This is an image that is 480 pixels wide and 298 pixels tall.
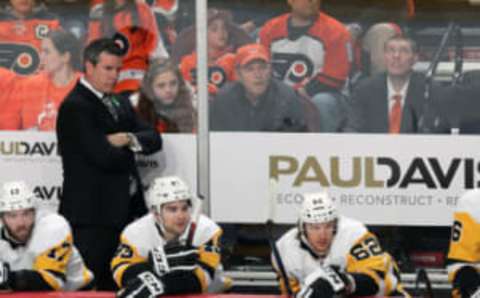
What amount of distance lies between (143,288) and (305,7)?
2.29 metres

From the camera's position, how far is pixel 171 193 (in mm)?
8164

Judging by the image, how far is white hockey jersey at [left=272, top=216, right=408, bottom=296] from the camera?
7816 mm

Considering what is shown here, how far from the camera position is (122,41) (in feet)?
30.0

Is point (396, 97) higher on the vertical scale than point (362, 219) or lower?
higher

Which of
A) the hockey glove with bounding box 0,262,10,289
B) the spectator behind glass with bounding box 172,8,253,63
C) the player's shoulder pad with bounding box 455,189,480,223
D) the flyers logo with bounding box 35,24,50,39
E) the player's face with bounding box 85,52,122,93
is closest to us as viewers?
the hockey glove with bounding box 0,262,10,289

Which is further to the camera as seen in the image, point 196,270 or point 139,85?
point 139,85

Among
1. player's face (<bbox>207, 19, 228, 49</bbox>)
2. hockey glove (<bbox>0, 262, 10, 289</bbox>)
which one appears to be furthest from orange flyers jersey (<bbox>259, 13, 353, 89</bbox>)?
hockey glove (<bbox>0, 262, 10, 289</bbox>)

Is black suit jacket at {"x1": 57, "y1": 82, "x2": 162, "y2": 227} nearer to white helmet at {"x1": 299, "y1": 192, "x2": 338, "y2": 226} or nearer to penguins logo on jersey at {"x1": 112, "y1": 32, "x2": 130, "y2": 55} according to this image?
penguins logo on jersey at {"x1": 112, "y1": 32, "x2": 130, "y2": 55}

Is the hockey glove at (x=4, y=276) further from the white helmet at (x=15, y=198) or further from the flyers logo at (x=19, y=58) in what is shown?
the flyers logo at (x=19, y=58)

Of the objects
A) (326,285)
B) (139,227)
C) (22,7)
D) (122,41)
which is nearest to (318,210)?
(326,285)

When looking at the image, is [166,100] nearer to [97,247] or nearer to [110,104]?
[110,104]

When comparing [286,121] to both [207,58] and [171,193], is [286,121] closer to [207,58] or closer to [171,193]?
[207,58]

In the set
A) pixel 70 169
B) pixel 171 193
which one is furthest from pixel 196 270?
pixel 70 169

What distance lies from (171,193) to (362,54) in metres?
1.53
